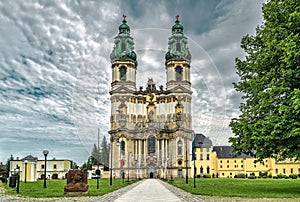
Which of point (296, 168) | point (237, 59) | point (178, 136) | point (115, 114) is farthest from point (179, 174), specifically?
point (237, 59)

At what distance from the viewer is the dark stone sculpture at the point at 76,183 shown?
20.0 metres

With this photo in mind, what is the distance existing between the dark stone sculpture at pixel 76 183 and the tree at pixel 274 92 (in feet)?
30.6

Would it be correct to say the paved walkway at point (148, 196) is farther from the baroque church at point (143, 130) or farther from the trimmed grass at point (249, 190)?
the baroque church at point (143, 130)

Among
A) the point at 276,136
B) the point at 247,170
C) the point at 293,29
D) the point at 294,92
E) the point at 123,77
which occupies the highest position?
the point at 123,77

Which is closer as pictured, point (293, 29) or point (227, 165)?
point (293, 29)

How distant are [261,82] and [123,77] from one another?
52.2 meters

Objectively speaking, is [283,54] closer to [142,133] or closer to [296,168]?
[142,133]

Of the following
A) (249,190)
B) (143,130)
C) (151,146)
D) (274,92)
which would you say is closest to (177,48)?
(249,190)

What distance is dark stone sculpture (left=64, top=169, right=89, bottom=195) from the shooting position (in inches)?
788

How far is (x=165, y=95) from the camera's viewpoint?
201 feet

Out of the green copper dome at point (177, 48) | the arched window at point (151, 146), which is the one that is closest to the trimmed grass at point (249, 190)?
the green copper dome at point (177, 48)

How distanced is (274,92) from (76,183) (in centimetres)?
1206

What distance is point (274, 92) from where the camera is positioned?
19.4m

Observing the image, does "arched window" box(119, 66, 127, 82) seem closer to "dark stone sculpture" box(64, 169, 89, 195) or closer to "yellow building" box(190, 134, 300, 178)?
"yellow building" box(190, 134, 300, 178)
